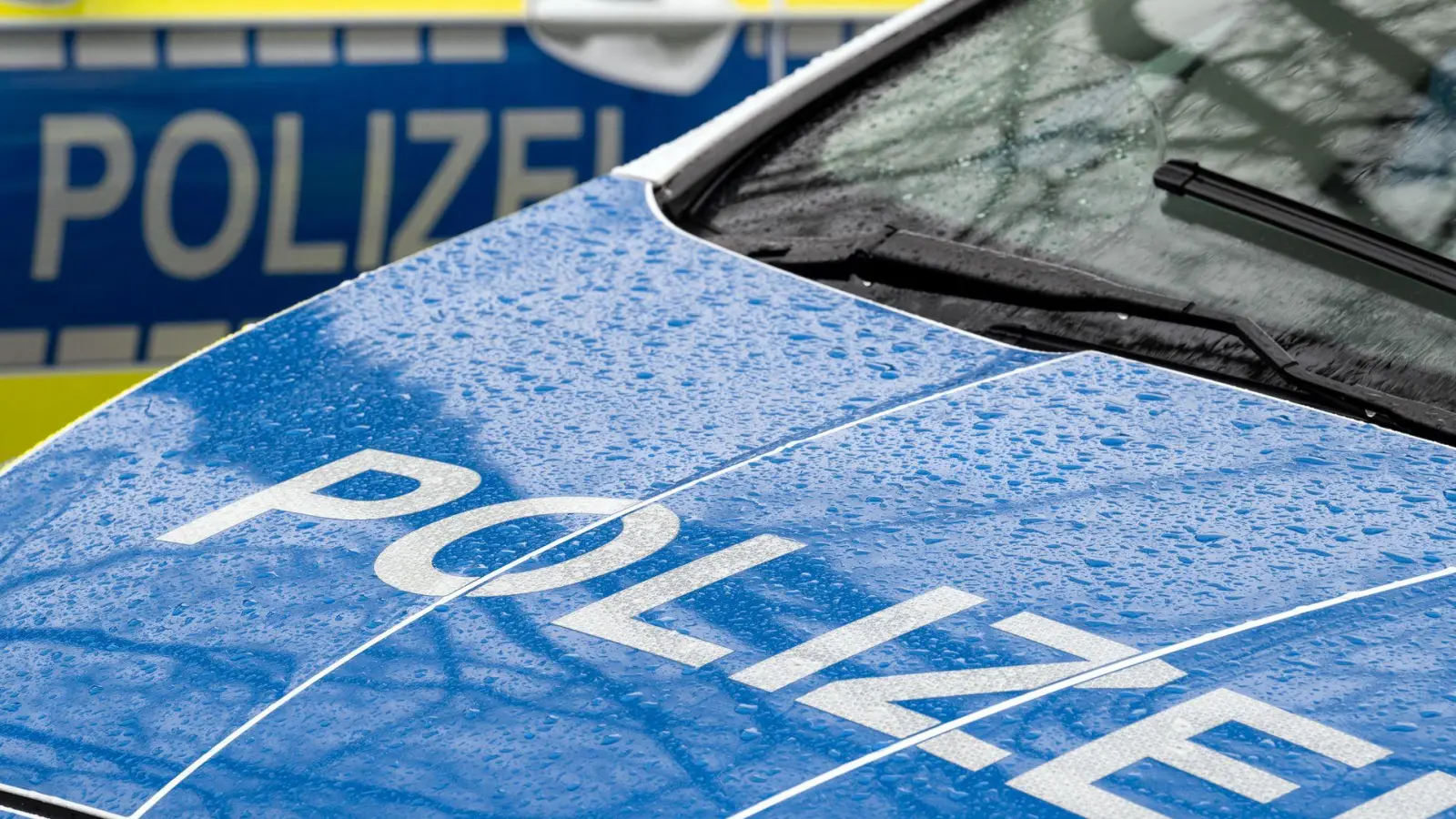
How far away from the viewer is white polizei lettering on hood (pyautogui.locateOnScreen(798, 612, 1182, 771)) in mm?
1104

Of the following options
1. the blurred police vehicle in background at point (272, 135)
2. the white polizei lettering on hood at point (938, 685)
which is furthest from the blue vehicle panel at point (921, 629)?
the blurred police vehicle in background at point (272, 135)

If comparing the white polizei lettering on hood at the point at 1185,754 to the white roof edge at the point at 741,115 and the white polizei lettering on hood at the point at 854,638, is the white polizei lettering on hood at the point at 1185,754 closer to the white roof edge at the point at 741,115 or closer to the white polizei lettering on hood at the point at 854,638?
the white polizei lettering on hood at the point at 854,638

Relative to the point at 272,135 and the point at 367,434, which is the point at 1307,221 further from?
the point at 272,135

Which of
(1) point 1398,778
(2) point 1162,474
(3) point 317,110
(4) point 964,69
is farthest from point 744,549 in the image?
(3) point 317,110

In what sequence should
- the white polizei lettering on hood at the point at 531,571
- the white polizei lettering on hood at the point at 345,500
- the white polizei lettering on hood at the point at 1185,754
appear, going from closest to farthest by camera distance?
the white polizei lettering on hood at the point at 1185,754, the white polizei lettering on hood at the point at 531,571, the white polizei lettering on hood at the point at 345,500

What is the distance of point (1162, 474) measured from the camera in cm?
136

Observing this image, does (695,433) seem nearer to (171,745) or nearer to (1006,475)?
(1006,475)

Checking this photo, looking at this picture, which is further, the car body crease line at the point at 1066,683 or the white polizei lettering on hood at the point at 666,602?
the white polizei lettering on hood at the point at 666,602

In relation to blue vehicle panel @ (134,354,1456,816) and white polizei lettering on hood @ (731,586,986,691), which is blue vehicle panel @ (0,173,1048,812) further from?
white polizei lettering on hood @ (731,586,986,691)

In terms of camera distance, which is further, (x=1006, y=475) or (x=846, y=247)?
(x=846, y=247)

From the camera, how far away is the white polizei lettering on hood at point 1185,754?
1023mm

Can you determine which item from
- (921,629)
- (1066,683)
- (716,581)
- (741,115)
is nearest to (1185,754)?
(1066,683)

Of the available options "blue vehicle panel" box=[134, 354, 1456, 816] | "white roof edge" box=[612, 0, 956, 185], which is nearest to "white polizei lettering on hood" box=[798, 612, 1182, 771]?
"blue vehicle panel" box=[134, 354, 1456, 816]

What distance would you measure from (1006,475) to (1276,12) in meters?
0.74
